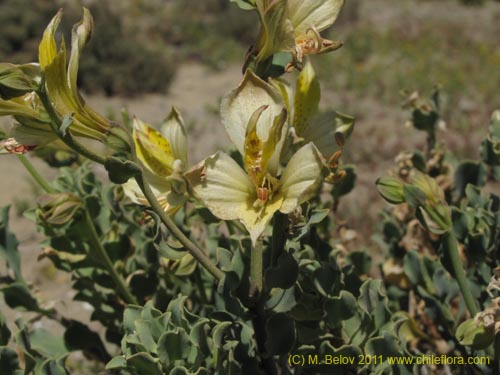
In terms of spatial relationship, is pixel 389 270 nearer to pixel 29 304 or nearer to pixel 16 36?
pixel 29 304

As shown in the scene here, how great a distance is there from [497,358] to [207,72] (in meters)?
7.27

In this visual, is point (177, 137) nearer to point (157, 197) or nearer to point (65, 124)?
point (157, 197)

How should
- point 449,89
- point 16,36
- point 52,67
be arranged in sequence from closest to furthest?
1. point 52,67
2. point 449,89
3. point 16,36

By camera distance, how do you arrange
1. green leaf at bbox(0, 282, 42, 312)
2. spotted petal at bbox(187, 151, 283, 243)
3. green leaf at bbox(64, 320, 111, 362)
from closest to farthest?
spotted petal at bbox(187, 151, 283, 243) → green leaf at bbox(0, 282, 42, 312) → green leaf at bbox(64, 320, 111, 362)

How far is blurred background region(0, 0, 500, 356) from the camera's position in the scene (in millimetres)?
5285

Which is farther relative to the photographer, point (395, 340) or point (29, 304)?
point (29, 304)

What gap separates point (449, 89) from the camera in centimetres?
683

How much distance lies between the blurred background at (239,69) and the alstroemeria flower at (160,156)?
2.50 metres

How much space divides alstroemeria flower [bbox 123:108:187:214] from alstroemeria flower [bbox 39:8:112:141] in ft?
0.56

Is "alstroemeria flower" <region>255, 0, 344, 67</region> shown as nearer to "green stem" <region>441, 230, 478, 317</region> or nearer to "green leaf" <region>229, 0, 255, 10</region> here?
"green leaf" <region>229, 0, 255, 10</region>

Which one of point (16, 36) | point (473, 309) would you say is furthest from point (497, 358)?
point (16, 36)

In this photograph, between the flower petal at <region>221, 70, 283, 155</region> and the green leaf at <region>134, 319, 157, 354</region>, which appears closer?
the flower petal at <region>221, 70, 283, 155</region>

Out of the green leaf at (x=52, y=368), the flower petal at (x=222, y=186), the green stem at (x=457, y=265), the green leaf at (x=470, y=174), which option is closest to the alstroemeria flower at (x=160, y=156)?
the flower petal at (x=222, y=186)

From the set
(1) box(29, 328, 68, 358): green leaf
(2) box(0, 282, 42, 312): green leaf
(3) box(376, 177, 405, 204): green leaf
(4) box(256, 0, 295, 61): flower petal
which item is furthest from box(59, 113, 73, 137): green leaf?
(1) box(29, 328, 68, 358): green leaf
